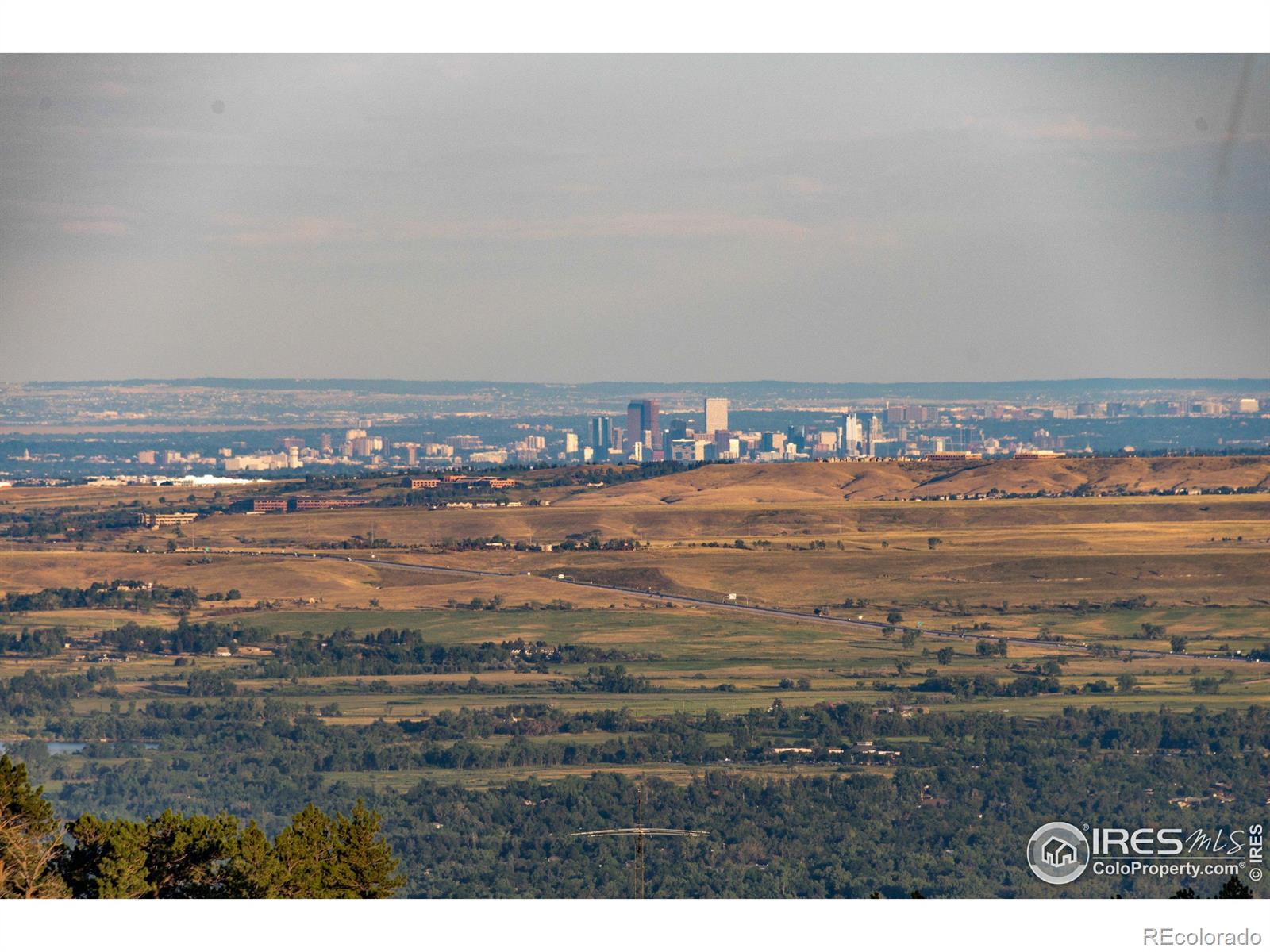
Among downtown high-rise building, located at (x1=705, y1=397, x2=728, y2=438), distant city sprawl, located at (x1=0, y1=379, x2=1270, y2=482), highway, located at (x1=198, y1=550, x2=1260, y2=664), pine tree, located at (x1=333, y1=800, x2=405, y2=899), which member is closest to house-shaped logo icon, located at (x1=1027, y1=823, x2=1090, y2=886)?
pine tree, located at (x1=333, y1=800, x2=405, y2=899)

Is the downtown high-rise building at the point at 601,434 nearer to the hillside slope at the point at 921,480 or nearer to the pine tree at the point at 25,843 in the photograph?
the hillside slope at the point at 921,480

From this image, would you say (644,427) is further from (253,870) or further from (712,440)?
(253,870)

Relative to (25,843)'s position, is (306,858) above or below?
below

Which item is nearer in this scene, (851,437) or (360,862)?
(360,862)

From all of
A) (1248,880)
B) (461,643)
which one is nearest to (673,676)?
(461,643)

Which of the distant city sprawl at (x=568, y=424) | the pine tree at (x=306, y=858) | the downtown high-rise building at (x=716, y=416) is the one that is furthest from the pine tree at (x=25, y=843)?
the downtown high-rise building at (x=716, y=416)
